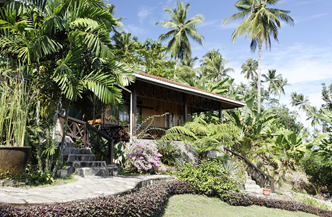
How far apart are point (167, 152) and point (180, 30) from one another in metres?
21.5

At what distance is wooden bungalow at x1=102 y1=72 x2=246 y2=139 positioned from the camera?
11.4m

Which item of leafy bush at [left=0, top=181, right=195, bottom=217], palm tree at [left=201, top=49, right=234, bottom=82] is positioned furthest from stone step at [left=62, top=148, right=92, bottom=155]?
palm tree at [left=201, top=49, right=234, bottom=82]

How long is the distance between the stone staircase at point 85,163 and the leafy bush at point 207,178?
2.44 meters

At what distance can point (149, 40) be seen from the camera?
23125 millimetres

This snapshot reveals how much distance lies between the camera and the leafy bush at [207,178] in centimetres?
849

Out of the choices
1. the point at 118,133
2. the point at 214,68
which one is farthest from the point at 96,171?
the point at 214,68

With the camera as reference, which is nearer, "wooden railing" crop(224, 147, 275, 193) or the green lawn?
the green lawn

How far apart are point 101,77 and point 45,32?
5.09ft

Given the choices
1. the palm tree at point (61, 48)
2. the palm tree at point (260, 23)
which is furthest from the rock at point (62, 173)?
the palm tree at point (260, 23)

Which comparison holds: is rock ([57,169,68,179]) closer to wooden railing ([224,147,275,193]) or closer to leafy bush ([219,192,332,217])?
leafy bush ([219,192,332,217])

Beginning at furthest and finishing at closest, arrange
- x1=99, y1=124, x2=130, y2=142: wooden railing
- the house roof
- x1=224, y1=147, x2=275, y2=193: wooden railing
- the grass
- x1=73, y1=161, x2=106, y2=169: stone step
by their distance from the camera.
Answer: the grass → x1=224, y1=147, x2=275, y2=193: wooden railing → the house roof → x1=99, y1=124, x2=130, y2=142: wooden railing → x1=73, y1=161, x2=106, y2=169: stone step

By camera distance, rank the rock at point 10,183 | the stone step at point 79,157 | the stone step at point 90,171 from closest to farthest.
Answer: the rock at point 10,183 < the stone step at point 90,171 < the stone step at point 79,157

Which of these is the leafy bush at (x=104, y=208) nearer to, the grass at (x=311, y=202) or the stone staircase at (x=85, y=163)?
the stone staircase at (x=85, y=163)

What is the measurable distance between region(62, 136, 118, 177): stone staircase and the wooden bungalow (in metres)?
2.69
